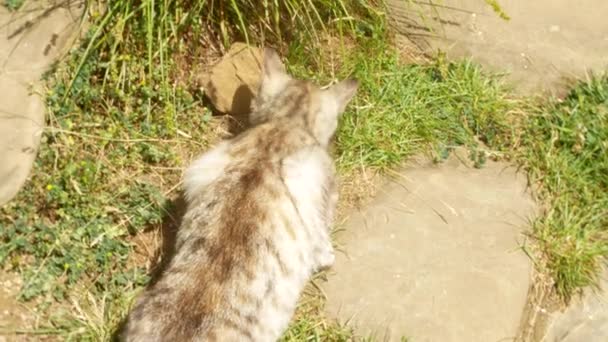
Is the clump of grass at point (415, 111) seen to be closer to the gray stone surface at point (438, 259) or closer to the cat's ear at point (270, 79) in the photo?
A: the gray stone surface at point (438, 259)

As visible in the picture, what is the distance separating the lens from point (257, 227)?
2959 mm

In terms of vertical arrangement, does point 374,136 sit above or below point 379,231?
above

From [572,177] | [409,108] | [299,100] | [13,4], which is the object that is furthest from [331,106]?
[13,4]

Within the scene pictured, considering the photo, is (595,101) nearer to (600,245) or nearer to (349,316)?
(600,245)

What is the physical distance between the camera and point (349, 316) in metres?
3.58

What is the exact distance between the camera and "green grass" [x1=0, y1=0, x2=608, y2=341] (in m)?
3.55

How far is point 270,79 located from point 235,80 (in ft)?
1.65

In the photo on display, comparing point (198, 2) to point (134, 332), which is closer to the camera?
point (134, 332)

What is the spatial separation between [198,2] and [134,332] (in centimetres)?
202

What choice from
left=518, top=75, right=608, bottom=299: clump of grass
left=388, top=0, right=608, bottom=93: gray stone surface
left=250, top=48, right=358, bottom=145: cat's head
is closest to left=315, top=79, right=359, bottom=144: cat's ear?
left=250, top=48, right=358, bottom=145: cat's head

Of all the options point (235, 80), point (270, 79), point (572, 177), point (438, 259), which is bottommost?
point (572, 177)

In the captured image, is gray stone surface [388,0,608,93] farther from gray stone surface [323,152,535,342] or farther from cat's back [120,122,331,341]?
cat's back [120,122,331,341]

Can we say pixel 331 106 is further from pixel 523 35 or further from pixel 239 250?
pixel 523 35

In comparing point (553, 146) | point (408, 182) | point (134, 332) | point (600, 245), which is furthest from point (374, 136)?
point (134, 332)
